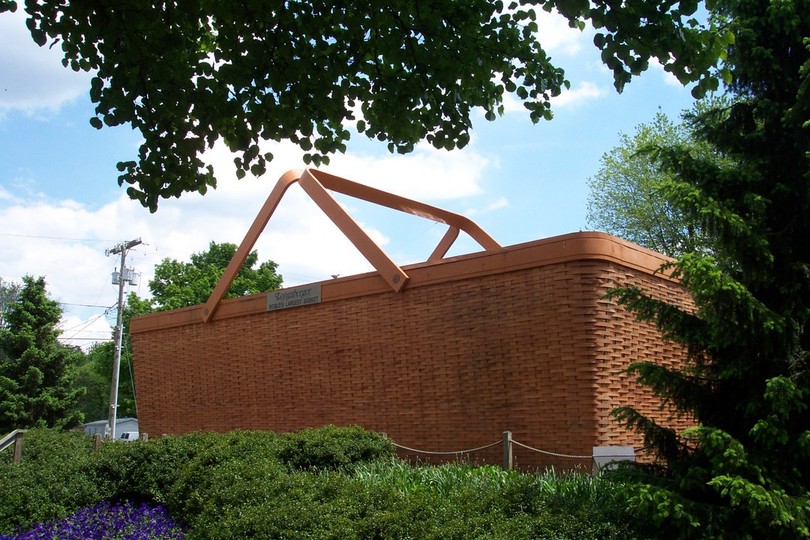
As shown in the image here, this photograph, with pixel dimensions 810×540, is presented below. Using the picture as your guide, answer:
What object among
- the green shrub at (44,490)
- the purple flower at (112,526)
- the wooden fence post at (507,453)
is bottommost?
the purple flower at (112,526)

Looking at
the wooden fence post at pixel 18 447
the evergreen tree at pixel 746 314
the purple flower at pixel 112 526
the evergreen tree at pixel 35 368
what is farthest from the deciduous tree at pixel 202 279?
the evergreen tree at pixel 746 314

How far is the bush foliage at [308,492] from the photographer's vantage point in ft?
Result: 19.7

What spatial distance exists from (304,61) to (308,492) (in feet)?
13.8

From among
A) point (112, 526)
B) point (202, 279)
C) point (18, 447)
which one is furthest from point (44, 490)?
point (202, 279)

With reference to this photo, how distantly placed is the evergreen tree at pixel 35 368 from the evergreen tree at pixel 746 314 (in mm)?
24962

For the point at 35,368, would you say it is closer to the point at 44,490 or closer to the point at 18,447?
the point at 18,447

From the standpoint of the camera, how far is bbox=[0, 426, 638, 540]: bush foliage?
6.00 m

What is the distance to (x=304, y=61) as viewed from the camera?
5770 millimetres

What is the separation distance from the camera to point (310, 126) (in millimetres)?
6227

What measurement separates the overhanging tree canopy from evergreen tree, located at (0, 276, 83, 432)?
23.5m

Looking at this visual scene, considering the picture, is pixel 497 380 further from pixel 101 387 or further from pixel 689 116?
pixel 101 387

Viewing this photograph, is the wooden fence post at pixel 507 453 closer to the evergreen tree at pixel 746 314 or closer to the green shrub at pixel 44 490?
the evergreen tree at pixel 746 314

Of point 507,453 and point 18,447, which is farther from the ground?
point 507,453

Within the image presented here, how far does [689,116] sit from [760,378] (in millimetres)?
2737
